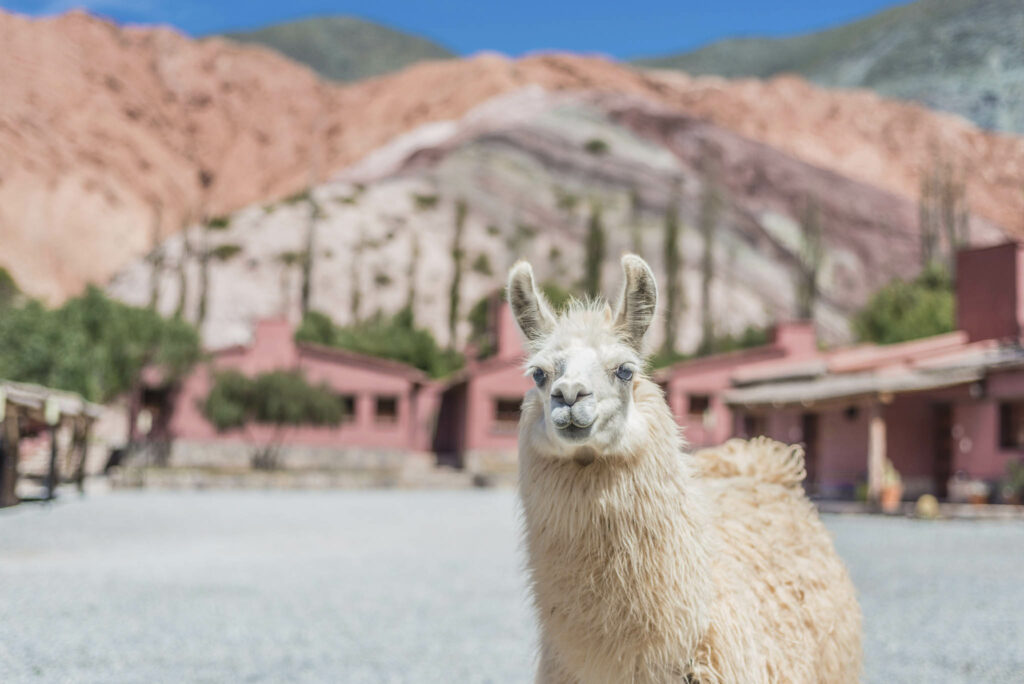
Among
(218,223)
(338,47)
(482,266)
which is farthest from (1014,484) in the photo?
(338,47)

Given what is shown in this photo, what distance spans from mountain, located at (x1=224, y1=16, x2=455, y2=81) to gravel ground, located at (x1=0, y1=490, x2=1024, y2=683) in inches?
6739

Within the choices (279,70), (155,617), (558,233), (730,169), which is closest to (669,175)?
Answer: (730,169)

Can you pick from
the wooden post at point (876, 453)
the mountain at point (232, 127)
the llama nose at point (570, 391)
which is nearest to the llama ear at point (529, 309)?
the llama nose at point (570, 391)

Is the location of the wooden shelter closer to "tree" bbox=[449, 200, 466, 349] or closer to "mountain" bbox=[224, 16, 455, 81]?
"tree" bbox=[449, 200, 466, 349]

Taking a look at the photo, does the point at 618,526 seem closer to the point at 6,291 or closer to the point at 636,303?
the point at 636,303

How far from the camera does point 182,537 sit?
16.5m

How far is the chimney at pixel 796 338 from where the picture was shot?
3891 cm

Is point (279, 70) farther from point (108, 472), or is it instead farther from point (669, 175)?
point (108, 472)

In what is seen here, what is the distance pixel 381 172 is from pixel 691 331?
45.1m

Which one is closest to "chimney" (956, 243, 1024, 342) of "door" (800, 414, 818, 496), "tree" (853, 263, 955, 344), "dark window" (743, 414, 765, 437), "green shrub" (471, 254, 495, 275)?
"door" (800, 414, 818, 496)

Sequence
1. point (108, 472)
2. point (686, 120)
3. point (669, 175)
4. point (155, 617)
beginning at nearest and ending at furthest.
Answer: point (155, 617), point (108, 472), point (669, 175), point (686, 120)

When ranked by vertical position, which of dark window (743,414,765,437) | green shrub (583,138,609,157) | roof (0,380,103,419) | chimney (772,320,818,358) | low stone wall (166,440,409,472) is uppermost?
green shrub (583,138,609,157)

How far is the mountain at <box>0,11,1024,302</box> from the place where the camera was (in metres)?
97.2

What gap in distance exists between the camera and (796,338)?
39.4m
